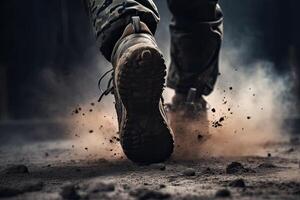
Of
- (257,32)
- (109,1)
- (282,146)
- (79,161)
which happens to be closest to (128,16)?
(109,1)

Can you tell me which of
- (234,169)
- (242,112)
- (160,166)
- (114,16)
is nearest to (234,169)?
(234,169)

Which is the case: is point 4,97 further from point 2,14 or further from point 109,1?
point 109,1

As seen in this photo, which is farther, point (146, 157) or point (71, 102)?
point (71, 102)

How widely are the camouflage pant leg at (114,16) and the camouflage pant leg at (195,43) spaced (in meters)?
0.39

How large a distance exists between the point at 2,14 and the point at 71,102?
826 mm

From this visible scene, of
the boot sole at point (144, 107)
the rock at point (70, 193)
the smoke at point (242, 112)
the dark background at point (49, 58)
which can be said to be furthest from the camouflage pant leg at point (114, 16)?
the dark background at point (49, 58)

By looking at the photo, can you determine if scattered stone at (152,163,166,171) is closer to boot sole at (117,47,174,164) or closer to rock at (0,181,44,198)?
boot sole at (117,47,174,164)

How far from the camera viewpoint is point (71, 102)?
11.9ft

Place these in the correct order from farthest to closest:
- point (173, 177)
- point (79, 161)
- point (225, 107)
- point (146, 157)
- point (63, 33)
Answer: point (63, 33)
point (225, 107)
point (79, 161)
point (146, 157)
point (173, 177)

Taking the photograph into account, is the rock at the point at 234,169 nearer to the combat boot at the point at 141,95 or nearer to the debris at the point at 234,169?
the debris at the point at 234,169

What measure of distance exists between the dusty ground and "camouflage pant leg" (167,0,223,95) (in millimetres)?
404

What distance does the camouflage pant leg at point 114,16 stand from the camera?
1.58 metres

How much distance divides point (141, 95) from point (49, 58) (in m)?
2.47

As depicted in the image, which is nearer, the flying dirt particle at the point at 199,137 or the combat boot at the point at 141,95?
the combat boot at the point at 141,95
